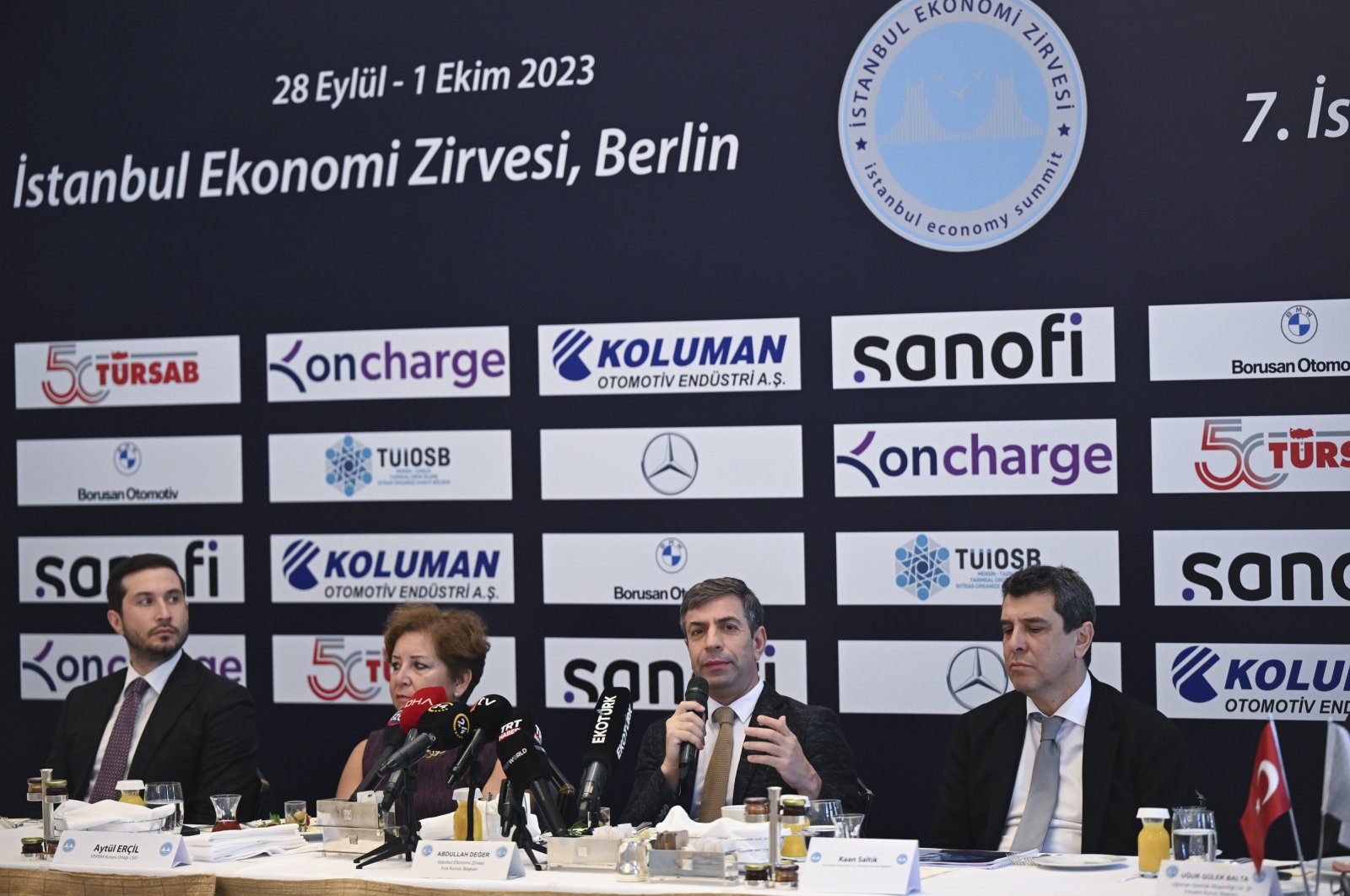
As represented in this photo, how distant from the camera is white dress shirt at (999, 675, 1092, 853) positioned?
3.76 m

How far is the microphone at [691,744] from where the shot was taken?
3578mm

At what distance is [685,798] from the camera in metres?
4.02

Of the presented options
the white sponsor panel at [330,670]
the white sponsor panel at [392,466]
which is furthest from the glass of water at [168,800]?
the white sponsor panel at [392,466]

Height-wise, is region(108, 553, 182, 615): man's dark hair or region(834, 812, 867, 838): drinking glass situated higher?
region(108, 553, 182, 615): man's dark hair

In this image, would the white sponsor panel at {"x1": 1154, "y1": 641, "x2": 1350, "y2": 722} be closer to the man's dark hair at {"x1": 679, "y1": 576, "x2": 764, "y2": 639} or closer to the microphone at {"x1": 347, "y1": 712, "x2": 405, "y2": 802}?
the man's dark hair at {"x1": 679, "y1": 576, "x2": 764, "y2": 639}

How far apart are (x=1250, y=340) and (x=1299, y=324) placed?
14 cm

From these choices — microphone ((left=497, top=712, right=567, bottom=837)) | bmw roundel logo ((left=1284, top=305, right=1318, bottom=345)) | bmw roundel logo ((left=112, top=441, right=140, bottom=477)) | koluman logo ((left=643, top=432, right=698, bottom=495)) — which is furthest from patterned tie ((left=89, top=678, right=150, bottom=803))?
bmw roundel logo ((left=1284, top=305, right=1318, bottom=345))

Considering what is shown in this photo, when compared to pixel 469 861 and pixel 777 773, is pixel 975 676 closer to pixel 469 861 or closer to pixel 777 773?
pixel 777 773

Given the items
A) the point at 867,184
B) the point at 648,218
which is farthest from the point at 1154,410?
the point at 648,218

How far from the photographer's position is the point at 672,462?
198 inches

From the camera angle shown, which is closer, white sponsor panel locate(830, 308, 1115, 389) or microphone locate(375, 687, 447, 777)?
microphone locate(375, 687, 447, 777)

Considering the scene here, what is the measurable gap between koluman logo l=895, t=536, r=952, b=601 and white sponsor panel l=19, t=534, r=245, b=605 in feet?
7.44

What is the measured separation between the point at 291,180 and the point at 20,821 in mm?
2363

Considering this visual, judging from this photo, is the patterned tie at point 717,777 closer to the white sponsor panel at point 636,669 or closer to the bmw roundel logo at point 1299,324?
the white sponsor panel at point 636,669
